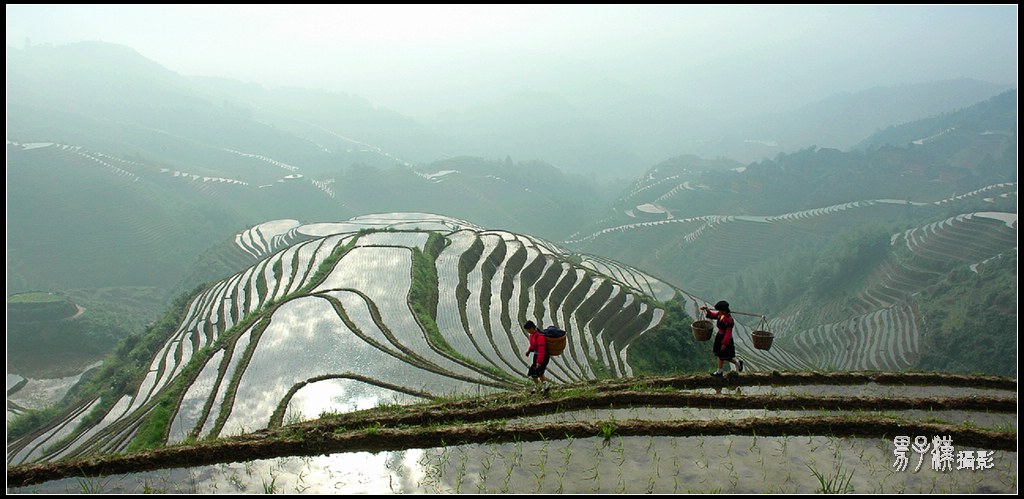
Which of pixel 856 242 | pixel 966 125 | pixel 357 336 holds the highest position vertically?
pixel 966 125

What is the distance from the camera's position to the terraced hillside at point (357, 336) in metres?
12.9

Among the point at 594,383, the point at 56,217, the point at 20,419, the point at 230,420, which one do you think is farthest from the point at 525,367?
the point at 56,217

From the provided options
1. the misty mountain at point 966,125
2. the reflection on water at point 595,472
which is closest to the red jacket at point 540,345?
the reflection on water at point 595,472

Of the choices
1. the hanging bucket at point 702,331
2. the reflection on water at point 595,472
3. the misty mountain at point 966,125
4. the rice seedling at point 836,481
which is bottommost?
the reflection on water at point 595,472

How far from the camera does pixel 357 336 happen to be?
1638 cm

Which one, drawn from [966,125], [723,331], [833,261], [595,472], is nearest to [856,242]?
[833,261]

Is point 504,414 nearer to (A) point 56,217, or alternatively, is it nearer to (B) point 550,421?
(B) point 550,421

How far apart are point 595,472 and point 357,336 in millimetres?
11825

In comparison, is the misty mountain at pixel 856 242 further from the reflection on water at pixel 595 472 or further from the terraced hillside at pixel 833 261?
the reflection on water at pixel 595 472

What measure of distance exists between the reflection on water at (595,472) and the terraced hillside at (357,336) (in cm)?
254

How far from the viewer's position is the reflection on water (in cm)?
580

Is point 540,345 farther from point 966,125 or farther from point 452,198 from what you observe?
point 966,125

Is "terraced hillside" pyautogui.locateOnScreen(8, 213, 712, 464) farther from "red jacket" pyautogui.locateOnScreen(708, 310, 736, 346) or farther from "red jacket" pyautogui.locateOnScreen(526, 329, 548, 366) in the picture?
"red jacket" pyautogui.locateOnScreen(708, 310, 736, 346)

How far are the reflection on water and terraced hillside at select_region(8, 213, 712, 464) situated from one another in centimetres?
254
